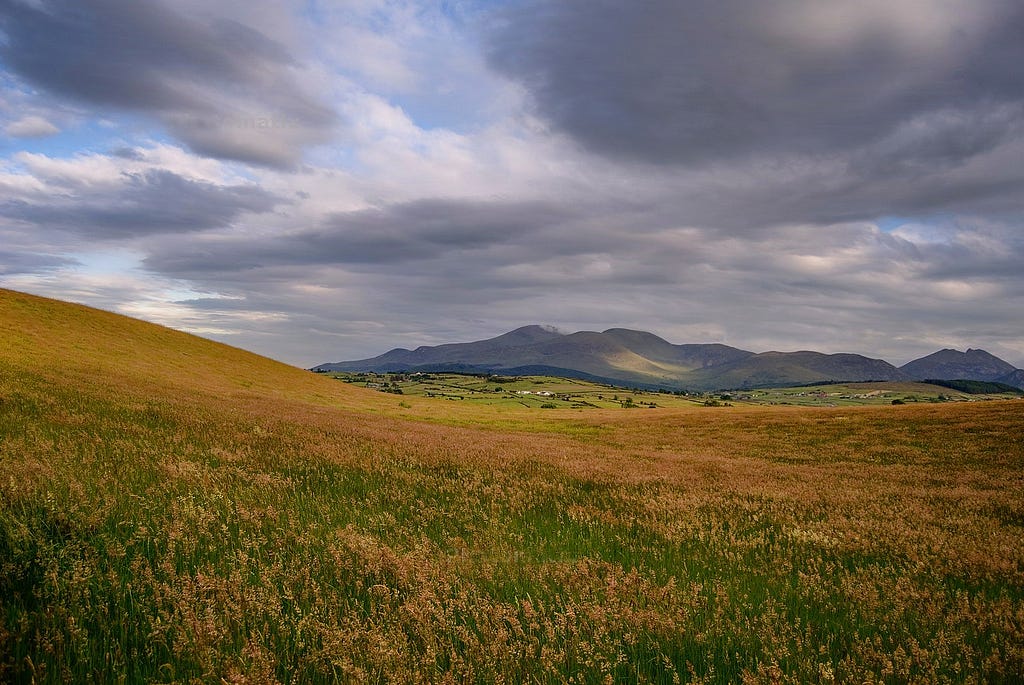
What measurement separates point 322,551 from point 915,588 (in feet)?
23.6

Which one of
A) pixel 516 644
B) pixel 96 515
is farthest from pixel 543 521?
pixel 96 515

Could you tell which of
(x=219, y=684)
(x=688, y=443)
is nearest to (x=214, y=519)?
(x=219, y=684)

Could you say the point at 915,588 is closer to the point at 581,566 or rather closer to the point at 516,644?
the point at 581,566

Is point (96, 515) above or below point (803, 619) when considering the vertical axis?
above

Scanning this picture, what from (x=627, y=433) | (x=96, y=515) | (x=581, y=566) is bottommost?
(x=627, y=433)

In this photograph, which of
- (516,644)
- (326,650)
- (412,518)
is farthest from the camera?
(412,518)

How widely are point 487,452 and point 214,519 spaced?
35.9 ft

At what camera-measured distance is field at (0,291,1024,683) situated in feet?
13.7

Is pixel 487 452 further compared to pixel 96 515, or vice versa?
pixel 487 452

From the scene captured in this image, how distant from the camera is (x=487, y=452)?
17375mm

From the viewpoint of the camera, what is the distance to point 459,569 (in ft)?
19.6

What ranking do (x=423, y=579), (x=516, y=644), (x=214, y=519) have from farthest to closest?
1. (x=214, y=519)
2. (x=423, y=579)
3. (x=516, y=644)

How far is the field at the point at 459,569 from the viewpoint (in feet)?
13.7

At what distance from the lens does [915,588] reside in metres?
6.50
